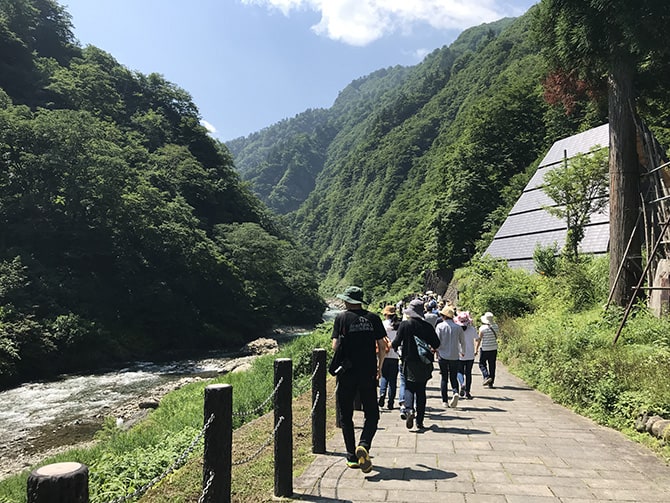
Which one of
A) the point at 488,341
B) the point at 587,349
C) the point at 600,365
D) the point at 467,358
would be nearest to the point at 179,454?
the point at 467,358

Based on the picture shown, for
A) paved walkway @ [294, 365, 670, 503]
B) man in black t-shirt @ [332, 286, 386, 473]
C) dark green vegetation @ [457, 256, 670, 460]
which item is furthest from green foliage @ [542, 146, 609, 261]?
man in black t-shirt @ [332, 286, 386, 473]

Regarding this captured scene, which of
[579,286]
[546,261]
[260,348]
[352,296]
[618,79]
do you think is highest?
[618,79]

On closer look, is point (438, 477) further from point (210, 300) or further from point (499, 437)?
point (210, 300)

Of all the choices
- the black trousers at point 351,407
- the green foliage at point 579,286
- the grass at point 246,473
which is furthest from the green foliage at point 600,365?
the grass at point 246,473

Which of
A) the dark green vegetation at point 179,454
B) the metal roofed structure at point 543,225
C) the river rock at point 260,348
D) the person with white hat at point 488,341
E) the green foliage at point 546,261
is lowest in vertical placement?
the river rock at point 260,348

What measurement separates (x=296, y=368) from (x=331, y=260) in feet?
329

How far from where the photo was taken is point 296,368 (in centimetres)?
1307

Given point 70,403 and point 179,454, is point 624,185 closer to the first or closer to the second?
point 179,454

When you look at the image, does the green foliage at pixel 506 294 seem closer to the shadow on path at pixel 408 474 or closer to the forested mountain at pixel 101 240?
the shadow on path at pixel 408 474

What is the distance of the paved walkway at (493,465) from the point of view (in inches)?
164

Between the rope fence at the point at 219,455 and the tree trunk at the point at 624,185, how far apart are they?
404 inches

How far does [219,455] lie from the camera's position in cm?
300

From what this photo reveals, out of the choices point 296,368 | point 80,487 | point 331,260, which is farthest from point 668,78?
point 331,260

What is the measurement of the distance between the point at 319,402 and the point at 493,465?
2007 mm
